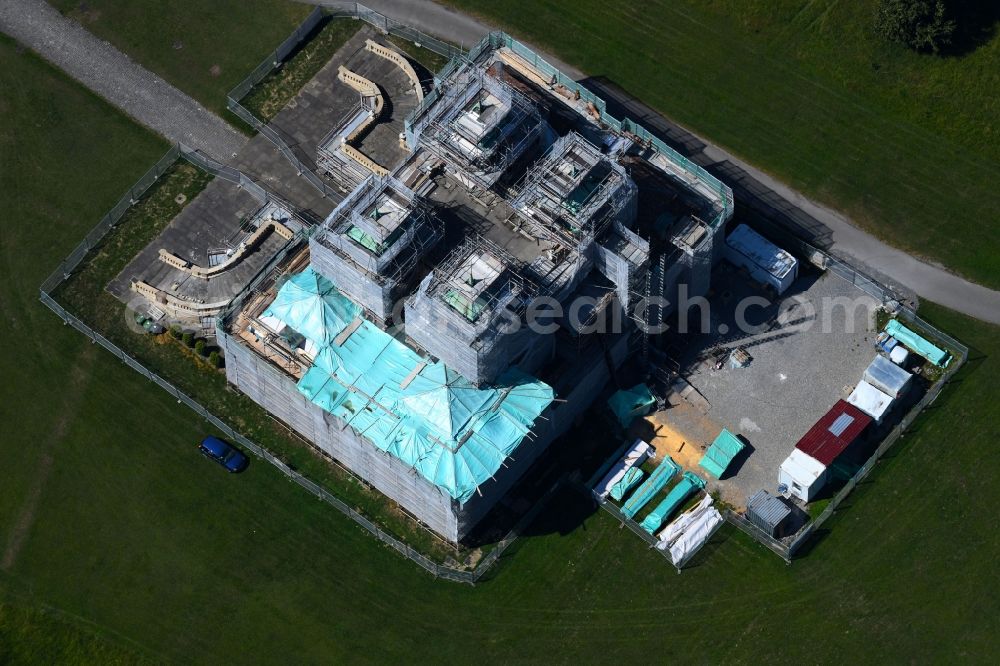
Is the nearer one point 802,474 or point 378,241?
point 378,241

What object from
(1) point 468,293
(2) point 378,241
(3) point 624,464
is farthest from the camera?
(3) point 624,464

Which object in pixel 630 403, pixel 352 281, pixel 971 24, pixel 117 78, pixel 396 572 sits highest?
pixel 971 24

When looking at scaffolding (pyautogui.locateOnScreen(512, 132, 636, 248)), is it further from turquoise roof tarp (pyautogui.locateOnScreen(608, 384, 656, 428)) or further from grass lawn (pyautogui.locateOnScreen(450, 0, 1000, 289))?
grass lawn (pyautogui.locateOnScreen(450, 0, 1000, 289))

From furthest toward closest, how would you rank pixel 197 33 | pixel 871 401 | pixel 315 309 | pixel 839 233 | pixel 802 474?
pixel 197 33
pixel 839 233
pixel 871 401
pixel 802 474
pixel 315 309

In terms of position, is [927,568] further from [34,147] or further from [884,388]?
[34,147]

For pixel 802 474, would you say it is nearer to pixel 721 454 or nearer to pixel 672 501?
pixel 721 454

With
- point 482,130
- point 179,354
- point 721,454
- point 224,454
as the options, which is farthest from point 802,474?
point 179,354
